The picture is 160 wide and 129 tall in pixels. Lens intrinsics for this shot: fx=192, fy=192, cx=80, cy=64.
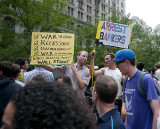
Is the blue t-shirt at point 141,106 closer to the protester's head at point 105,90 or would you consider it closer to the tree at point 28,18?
the protester's head at point 105,90

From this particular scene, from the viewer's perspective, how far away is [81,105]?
3.53 feet

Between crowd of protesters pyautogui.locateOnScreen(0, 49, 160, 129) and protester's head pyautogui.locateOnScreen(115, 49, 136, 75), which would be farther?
protester's head pyautogui.locateOnScreen(115, 49, 136, 75)

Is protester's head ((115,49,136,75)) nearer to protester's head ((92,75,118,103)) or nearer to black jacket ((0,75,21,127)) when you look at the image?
protester's head ((92,75,118,103))

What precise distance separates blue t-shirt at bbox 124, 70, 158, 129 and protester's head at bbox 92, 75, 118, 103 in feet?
1.82

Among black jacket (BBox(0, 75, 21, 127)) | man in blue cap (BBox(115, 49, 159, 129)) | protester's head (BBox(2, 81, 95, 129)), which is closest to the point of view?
protester's head (BBox(2, 81, 95, 129))

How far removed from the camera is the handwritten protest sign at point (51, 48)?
185 inches

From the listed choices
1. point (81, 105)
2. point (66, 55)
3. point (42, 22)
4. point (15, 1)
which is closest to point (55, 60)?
point (66, 55)

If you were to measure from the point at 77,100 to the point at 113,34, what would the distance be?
397cm

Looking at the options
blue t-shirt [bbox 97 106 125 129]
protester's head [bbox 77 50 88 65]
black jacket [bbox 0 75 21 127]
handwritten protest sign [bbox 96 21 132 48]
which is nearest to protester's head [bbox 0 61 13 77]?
black jacket [bbox 0 75 21 127]

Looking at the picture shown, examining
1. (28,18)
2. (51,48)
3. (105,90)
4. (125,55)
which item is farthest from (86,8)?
(105,90)

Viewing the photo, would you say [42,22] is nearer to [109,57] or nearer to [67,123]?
[109,57]

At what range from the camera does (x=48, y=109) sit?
3.03 ft

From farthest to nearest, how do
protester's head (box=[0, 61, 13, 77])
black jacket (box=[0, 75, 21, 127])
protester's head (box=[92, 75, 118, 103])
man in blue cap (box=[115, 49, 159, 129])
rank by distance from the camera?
protester's head (box=[0, 61, 13, 77]) → black jacket (box=[0, 75, 21, 127]) → man in blue cap (box=[115, 49, 159, 129]) → protester's head (box=[92, 75, 118, 103])

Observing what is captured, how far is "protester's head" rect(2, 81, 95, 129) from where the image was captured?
0.91 m
